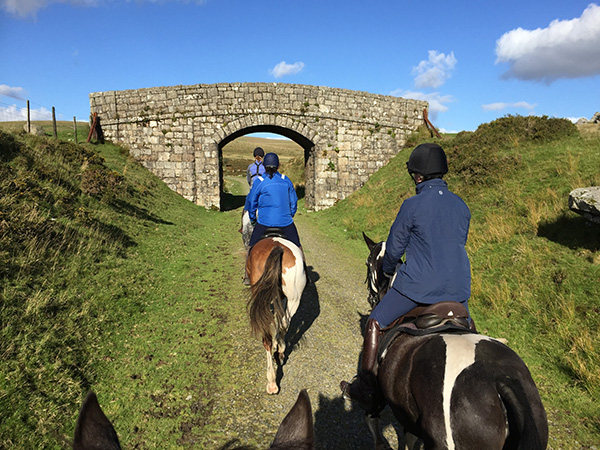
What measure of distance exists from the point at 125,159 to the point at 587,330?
1883 centimetres

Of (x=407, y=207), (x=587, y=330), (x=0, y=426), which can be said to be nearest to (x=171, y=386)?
(x=0, y=426)

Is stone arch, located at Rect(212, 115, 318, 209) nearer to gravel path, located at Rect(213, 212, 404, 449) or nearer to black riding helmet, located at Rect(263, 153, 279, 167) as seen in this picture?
gravel path, located at Rect(213, 212, 404, 449)

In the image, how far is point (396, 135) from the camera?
20031 mm

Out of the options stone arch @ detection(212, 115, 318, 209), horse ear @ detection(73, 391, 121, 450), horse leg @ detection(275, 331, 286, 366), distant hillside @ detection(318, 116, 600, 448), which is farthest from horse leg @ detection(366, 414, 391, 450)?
stone arch @ detection(212, 115, 318, 209)

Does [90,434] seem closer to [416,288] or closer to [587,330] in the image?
[416,288]

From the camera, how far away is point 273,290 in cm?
438

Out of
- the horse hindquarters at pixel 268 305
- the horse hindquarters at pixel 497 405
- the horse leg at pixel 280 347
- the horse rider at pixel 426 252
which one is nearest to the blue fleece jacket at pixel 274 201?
the horse hindquarters at pixel 268 305

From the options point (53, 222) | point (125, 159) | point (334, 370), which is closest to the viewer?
point (334, 370)

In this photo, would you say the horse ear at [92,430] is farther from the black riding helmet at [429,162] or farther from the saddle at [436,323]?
the black riding helmet at [429,162]

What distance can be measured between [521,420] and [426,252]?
4.46ft

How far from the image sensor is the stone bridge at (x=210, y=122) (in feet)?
57.8

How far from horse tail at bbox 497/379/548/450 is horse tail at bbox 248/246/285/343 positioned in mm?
2853

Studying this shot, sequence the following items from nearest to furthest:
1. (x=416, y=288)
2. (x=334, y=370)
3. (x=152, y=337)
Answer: (x=416, y=288) → (x=334, y=370) → (x=152, y=337)

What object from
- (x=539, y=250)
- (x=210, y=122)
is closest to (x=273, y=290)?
(x=539, y=250)
